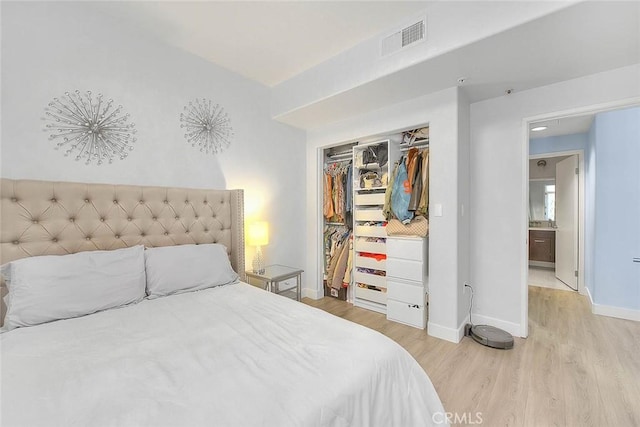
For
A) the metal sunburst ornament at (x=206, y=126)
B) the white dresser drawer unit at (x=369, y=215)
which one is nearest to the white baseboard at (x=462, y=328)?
the white dresser drawer unit at (x=369, y=215)

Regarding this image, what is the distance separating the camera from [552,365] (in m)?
1.92

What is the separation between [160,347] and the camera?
1093 millimetres

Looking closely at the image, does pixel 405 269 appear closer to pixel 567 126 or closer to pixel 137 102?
pixel 137 102

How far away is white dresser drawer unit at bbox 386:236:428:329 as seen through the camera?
2.53 m

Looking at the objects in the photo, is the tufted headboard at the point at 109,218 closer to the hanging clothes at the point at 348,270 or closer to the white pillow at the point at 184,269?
the white pillow at the point at 184,269

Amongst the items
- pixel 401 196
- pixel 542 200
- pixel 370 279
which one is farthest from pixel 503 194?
pixel 542 200

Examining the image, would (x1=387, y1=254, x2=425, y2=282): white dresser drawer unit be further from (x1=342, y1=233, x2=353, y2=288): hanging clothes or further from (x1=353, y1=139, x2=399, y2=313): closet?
(x1=342, y1=233, x2=353, y2=288): hanging clothes

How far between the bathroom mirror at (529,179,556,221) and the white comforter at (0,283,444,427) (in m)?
5.97

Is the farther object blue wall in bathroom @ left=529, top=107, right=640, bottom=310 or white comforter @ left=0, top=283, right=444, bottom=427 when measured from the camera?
blue wall in bathroom @ left=529, top=107, right=640, bottom=310

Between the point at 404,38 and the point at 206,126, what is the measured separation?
5.96 feet

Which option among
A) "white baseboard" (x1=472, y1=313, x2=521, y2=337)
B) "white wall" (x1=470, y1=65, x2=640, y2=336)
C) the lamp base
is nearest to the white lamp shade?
the lamp base

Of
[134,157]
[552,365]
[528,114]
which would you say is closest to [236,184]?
[134,157]

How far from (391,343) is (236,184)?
83.0 inches

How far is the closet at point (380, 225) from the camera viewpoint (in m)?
2.56
